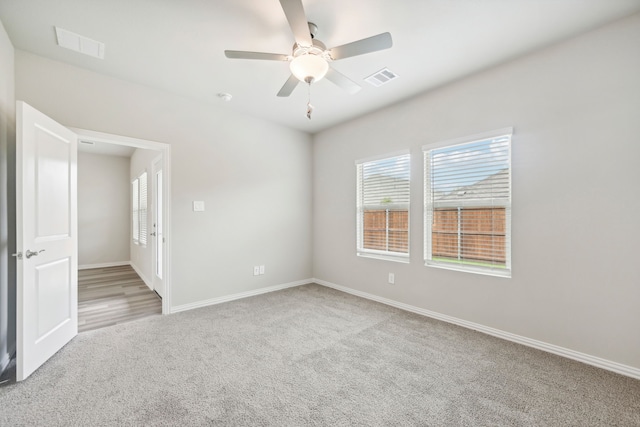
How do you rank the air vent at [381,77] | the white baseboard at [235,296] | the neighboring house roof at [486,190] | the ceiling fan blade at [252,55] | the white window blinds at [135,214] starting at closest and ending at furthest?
the ceiling fan blade at [252,55] < the neighboring house roof at [486,190] < the air vent at [381,77] < the white baseboard at [235,296] < the white window blinds at [135,214]

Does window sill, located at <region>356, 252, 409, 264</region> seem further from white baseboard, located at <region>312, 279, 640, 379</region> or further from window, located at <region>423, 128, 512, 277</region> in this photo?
white baseboard, located at <region>312, 279, 640, 379</region>

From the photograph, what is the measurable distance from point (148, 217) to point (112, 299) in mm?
1511

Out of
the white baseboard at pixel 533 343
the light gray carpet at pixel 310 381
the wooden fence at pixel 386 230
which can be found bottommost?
the light gray carpet at pixel 310 381

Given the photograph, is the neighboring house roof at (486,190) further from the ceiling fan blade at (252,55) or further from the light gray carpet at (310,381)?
the ceiling fan blade at (252,55)

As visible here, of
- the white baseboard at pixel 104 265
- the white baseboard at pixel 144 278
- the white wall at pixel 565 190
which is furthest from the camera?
the white baseboard at pixel 104 265

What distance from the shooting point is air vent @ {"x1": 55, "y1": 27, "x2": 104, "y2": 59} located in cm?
229

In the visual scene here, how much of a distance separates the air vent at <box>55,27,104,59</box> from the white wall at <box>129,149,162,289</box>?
1770 millimetres

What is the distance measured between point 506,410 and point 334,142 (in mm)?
3881

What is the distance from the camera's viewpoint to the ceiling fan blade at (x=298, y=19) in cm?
158

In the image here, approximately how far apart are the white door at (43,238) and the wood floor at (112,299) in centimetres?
56

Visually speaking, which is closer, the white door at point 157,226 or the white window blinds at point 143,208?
the white door at point 157,226

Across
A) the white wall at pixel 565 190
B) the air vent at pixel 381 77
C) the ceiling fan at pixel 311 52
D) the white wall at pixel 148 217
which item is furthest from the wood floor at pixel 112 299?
the air vent at pixel 381 77

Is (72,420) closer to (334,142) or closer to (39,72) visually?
(39,72)

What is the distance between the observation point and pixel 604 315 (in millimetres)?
2201
